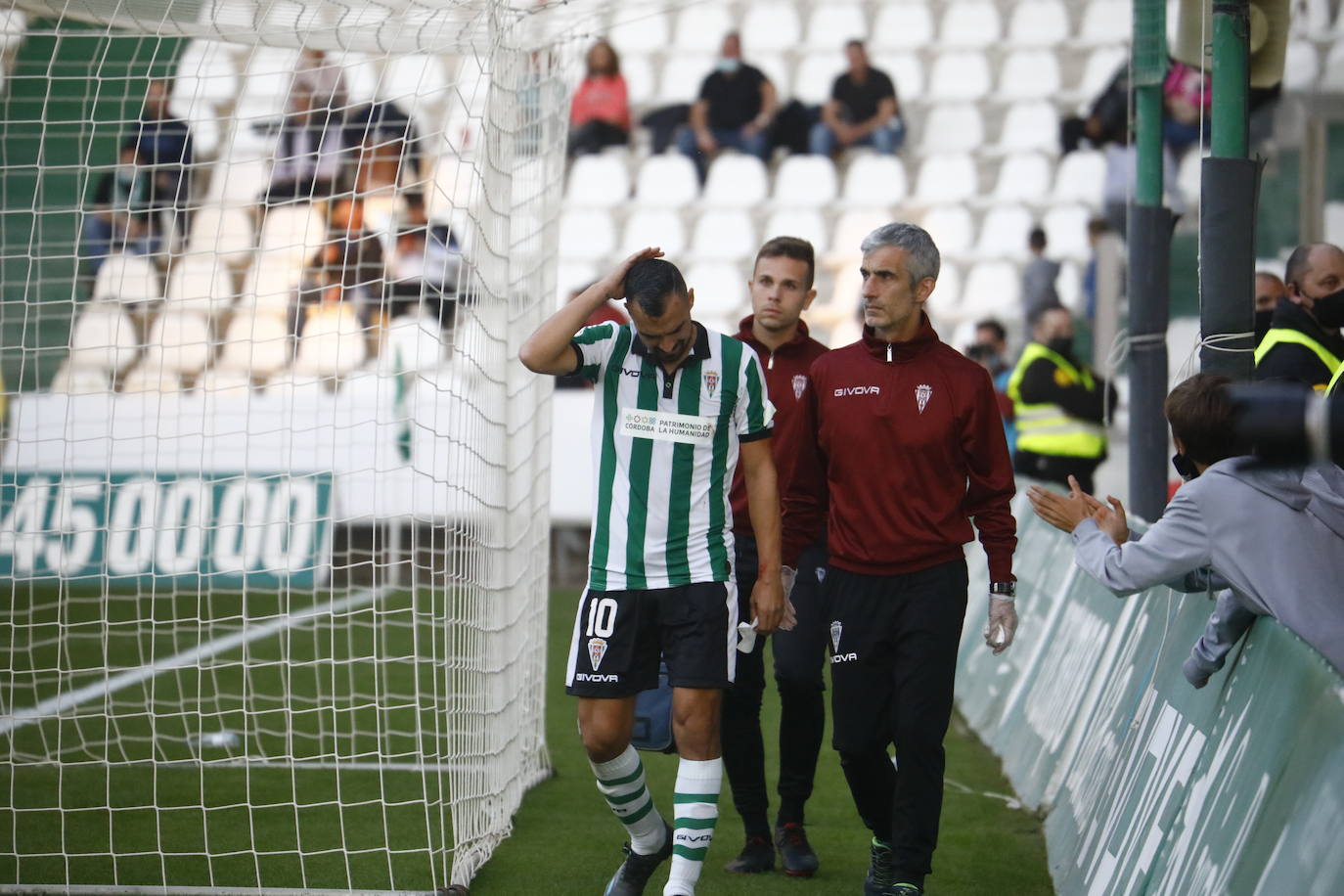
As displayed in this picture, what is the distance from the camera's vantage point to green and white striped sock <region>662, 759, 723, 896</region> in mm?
4234

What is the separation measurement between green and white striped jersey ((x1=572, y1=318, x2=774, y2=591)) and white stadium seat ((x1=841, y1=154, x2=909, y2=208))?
454 inches

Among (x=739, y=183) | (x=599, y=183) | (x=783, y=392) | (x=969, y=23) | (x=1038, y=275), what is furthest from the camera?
(x=969, y=23)

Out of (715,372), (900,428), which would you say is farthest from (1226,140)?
(715,372)

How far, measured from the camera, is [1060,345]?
395 inches

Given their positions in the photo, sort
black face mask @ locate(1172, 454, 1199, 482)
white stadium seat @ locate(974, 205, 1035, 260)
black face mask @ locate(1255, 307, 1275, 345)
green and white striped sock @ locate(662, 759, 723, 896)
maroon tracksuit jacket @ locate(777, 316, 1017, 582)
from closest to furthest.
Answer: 1. black face mask @ locate(1172, 454, 1199, 482)
2. green and white striped sock @ locate(662, 759, 723, 896)
3. maroon tracksuit jacket @ locate(777, 316, 1017, 582)
4. black face mask @ locate(1255, 307, 1275, 345)
5. white stadium seat @ locate(974, 205, 1035, 260)

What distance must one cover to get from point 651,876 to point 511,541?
1.49m

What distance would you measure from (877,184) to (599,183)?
113 inches

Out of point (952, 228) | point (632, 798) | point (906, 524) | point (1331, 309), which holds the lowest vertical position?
point (632, 798)

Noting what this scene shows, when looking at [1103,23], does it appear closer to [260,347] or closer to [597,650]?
[260,347]

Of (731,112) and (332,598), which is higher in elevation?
(731,112)

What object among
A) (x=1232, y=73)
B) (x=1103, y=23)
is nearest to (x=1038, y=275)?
(x=1103, y=23)

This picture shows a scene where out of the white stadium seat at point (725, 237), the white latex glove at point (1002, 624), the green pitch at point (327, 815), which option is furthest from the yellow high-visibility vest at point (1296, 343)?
the white stadium seat at point (725, 237)

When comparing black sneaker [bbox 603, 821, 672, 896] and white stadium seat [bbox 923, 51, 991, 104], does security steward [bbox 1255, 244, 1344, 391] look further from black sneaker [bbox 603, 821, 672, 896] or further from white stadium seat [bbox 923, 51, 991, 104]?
white stadium seat [bbox 923, 51, 991, 104]

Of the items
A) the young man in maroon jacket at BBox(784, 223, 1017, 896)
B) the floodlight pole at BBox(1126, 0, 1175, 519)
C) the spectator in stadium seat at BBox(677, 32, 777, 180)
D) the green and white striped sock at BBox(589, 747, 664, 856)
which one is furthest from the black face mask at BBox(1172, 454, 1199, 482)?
the spectator in stadium seat at BBox(677, 32, 777, 180)
